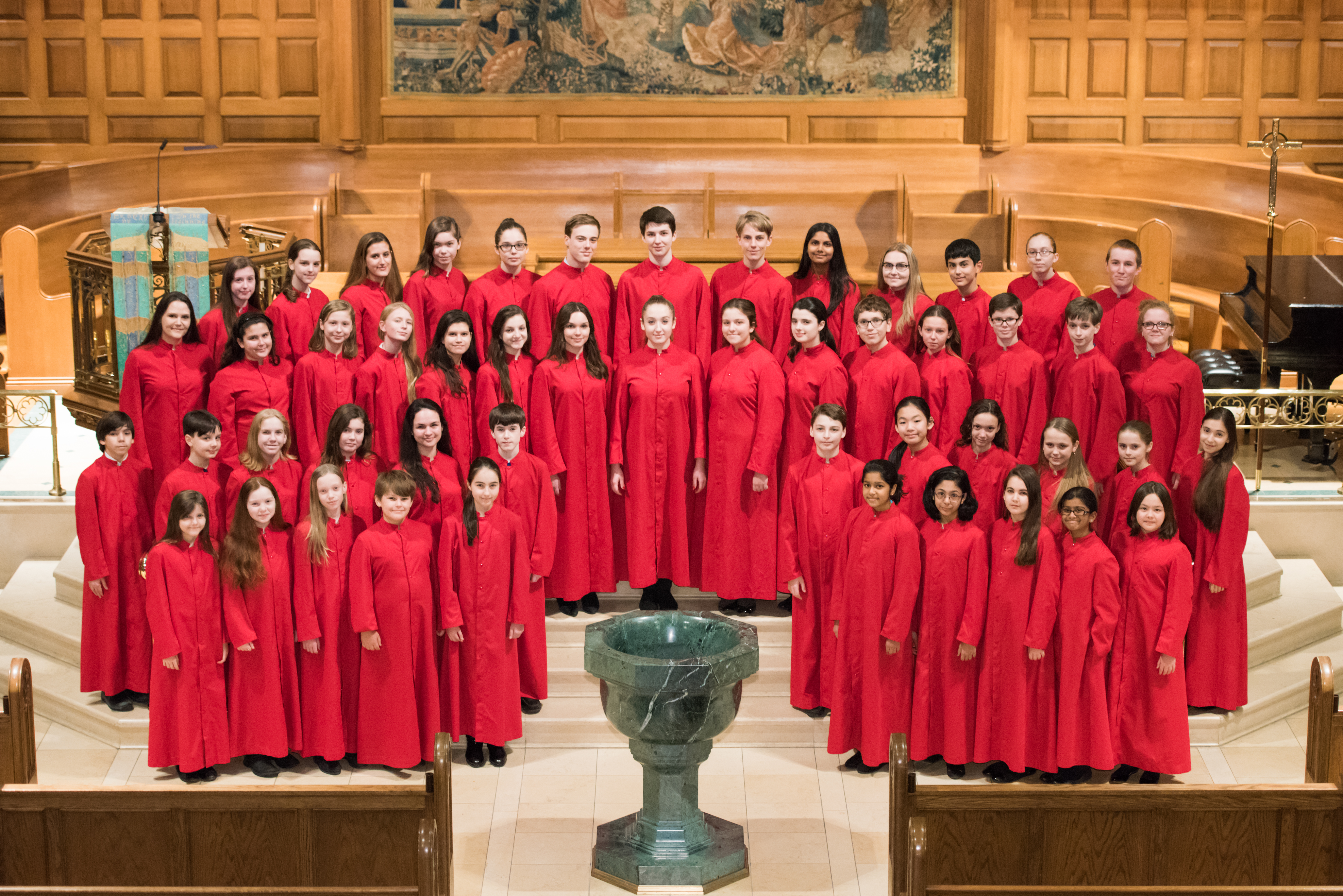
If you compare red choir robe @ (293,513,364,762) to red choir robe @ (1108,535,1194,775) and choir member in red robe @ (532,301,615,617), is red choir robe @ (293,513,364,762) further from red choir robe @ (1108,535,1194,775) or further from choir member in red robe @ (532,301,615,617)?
red choir robe @ (1108,535,1194,775)

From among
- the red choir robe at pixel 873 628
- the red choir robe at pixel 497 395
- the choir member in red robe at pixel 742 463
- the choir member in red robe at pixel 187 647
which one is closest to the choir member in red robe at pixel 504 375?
the red choir robe at pixel 497 395

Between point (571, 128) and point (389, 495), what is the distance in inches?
239

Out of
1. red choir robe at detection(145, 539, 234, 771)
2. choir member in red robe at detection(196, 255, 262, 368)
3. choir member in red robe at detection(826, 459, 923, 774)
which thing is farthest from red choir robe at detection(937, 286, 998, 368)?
red choir robe at detection(145, 539, 234, 771)

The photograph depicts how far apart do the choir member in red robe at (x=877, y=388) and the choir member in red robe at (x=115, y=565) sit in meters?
3.03

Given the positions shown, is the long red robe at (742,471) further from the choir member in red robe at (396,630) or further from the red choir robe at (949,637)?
the choir member in red robe at (396,630)

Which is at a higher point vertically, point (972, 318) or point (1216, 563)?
point (972, 318)

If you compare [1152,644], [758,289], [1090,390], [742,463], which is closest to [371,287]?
[758,289]

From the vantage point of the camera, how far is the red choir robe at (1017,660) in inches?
244

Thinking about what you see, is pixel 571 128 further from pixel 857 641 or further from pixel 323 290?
pixel 857 641

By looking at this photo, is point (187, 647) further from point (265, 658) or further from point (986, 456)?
point (986, 456)

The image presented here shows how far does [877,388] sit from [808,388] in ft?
0.97

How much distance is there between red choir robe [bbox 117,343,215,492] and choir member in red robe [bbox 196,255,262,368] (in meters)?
0.11

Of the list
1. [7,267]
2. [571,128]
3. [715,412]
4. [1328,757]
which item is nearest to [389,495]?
[715,412]

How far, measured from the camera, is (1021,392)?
22.7ft
